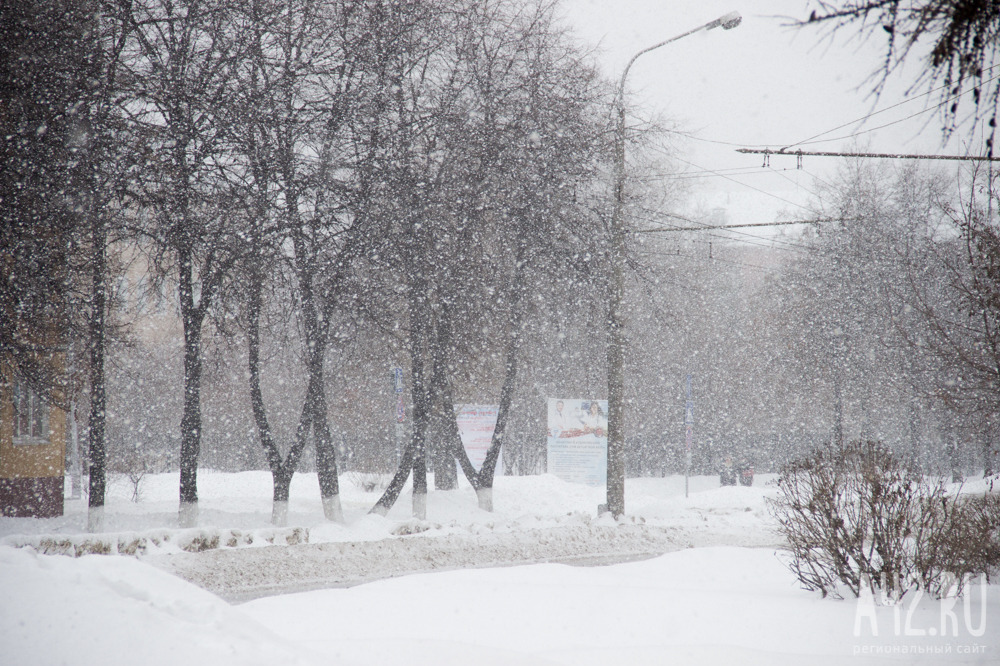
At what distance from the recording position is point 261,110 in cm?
1392

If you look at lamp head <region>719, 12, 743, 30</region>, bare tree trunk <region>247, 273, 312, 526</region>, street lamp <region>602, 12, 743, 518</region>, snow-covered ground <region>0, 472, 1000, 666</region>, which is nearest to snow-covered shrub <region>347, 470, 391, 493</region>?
snow-covered ground <region>0, 472, 1000, 666</region>

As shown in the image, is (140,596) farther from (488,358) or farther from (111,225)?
(488,358)

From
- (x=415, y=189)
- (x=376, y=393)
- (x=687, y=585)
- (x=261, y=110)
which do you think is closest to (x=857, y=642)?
(x=687, y=585)

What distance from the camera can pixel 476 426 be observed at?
1944 cm

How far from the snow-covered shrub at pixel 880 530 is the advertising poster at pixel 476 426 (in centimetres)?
1229

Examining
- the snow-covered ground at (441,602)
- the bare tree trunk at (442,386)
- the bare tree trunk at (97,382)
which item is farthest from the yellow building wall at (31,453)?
the bare tree trunk at (442,386)

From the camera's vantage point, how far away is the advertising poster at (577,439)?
762 inches

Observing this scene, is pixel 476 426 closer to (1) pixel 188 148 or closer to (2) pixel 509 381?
(2) pixel 509 381

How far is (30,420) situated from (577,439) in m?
12.5

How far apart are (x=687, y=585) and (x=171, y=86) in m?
11.6

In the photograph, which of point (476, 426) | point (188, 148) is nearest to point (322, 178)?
point (188, 148)

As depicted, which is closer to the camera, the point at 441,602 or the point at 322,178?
the point at 441,602

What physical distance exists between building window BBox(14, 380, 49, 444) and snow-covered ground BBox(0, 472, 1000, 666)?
189cm

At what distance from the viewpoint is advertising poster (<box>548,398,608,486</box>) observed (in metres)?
19.4
